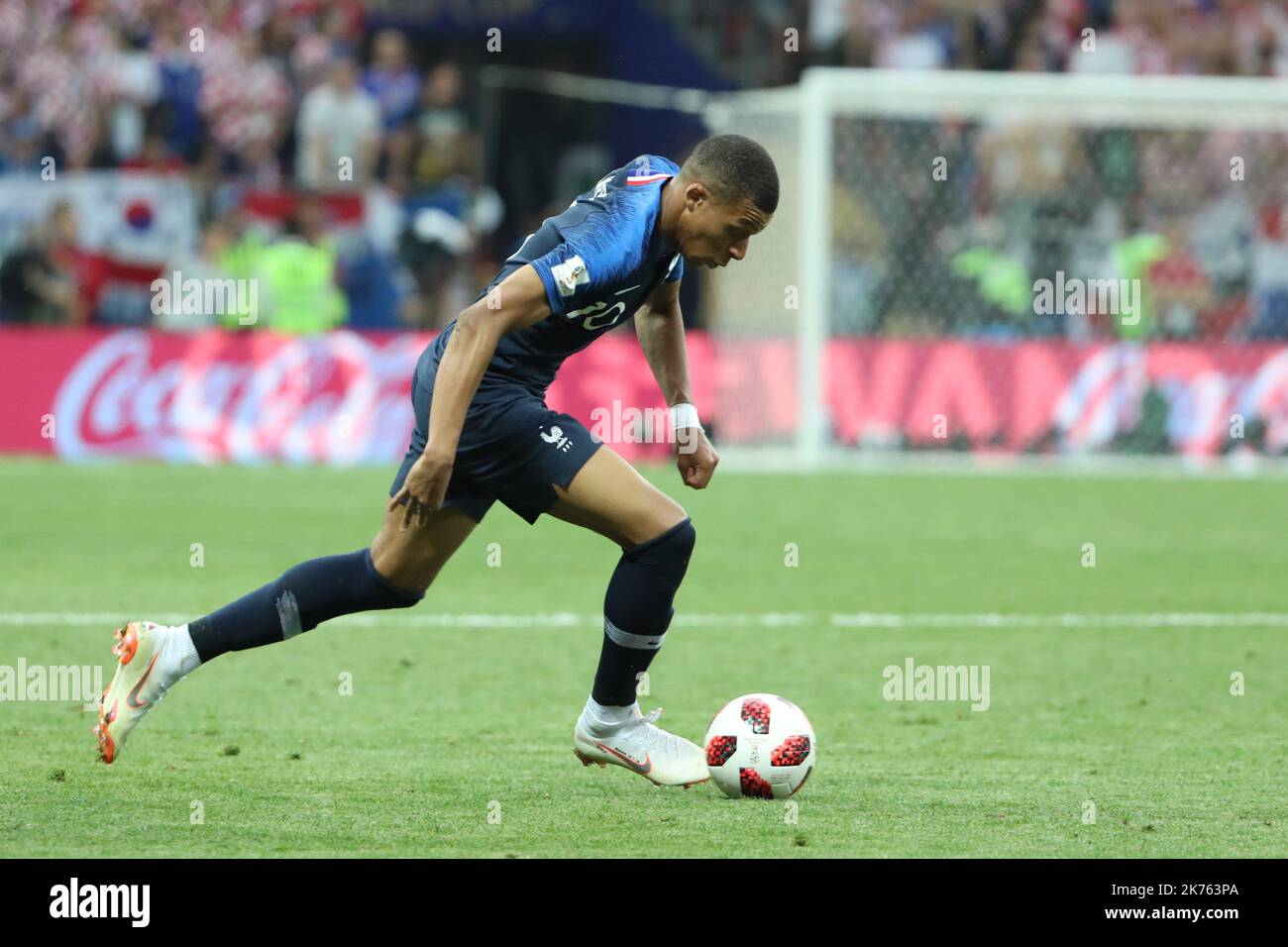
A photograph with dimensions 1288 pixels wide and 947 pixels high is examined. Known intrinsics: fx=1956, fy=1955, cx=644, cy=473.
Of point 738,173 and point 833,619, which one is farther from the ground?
point 738,173

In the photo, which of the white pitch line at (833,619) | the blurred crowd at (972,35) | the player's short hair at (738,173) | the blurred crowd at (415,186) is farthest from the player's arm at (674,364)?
the blurred crowd at (972,35)

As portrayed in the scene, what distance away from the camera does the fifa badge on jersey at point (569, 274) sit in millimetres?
5109

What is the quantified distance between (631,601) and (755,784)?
62 centimetres

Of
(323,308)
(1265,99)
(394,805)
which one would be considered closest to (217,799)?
(394,805)

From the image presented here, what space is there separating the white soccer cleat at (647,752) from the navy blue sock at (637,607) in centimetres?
9

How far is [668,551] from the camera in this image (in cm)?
550

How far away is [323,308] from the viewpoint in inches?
712

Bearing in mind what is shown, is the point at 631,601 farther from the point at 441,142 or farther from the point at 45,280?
the point at 441,142

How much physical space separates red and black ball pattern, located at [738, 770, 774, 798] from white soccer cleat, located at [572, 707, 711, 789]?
0.14 m

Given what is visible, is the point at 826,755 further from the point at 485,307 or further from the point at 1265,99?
the point at 1265,99

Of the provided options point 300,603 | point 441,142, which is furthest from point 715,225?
point 441,142

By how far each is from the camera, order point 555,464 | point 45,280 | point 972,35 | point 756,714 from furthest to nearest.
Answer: point 972,35 < point 45,280 < point 756,714 < point 555,464

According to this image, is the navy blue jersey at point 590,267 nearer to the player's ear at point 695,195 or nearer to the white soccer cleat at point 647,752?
the player's ear at point 695,195

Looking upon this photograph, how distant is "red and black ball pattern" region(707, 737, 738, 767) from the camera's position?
18.1ft
